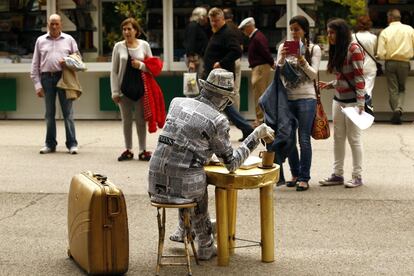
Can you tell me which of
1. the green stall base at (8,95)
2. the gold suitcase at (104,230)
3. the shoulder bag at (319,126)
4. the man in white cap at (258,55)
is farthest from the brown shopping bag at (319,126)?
the green stall base at (8,95)

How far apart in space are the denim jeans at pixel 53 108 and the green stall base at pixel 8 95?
16.2ft

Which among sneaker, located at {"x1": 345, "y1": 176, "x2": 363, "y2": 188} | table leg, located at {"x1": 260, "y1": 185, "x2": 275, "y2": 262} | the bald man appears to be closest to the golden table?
table leg, located at {"x1": 260, "y1": 185, "x2": 275, "y2": 262}

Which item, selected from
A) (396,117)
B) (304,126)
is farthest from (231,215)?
(396,117)

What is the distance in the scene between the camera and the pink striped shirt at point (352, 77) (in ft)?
33.0

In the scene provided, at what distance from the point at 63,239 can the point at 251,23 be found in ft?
23.1

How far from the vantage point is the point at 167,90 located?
17.7 metres

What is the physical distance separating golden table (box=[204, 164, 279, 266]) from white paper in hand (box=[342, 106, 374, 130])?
2714 millimetres

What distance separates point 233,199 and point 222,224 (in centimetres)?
44

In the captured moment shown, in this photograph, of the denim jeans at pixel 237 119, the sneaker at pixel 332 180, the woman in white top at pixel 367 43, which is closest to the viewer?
the sneaker at pixel 332 180

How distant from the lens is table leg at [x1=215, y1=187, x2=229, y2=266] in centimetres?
701

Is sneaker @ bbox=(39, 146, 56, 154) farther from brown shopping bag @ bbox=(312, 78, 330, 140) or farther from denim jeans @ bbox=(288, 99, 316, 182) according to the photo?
brown shopping bag @ bbox=(312, 78, 330, 140)

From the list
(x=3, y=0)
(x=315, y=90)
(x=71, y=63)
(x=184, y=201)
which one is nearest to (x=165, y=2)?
(x=3, y=0)

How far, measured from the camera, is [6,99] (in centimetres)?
1819

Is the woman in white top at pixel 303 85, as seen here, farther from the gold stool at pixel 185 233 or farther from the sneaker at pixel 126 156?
the gold stool at pixel 185 233
